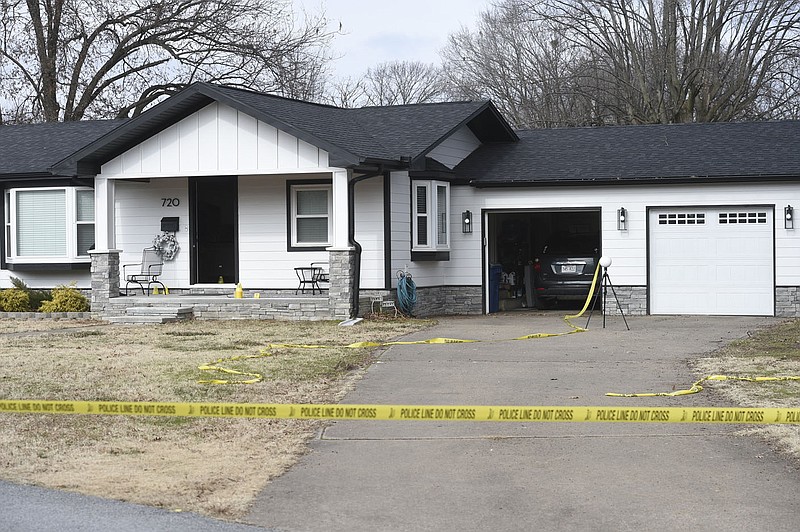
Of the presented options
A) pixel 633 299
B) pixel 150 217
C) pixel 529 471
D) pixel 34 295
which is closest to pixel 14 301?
pixel 34 295

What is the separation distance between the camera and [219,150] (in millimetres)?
19625

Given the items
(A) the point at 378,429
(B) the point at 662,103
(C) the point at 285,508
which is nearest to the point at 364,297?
(A) the point at 378,429

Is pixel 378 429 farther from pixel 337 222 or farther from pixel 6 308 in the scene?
pixel 6 308

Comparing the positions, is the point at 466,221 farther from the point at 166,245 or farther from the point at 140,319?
the point at 140,319

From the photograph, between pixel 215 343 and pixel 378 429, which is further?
pixel 215 343

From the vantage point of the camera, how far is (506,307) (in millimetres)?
23547

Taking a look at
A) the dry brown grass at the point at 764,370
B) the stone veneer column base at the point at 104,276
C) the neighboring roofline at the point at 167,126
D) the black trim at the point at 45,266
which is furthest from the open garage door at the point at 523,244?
the black trim at the point at 45,266

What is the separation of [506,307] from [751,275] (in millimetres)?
5321

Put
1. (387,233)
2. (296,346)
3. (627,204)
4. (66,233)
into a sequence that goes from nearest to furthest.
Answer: (296,346) → (387,233) → (627,204) → (66,233)

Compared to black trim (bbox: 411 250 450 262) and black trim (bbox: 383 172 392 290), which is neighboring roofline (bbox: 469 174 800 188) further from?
black trim (bbox: 383 172 392 290)

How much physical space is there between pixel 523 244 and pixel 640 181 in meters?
4.55

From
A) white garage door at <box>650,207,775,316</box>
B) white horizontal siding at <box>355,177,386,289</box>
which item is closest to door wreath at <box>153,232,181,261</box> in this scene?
white horizontal siding at <box>355,177,386,289</box>

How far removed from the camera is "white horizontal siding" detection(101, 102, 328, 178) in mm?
19203

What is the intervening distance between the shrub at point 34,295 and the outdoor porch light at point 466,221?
8.39m
